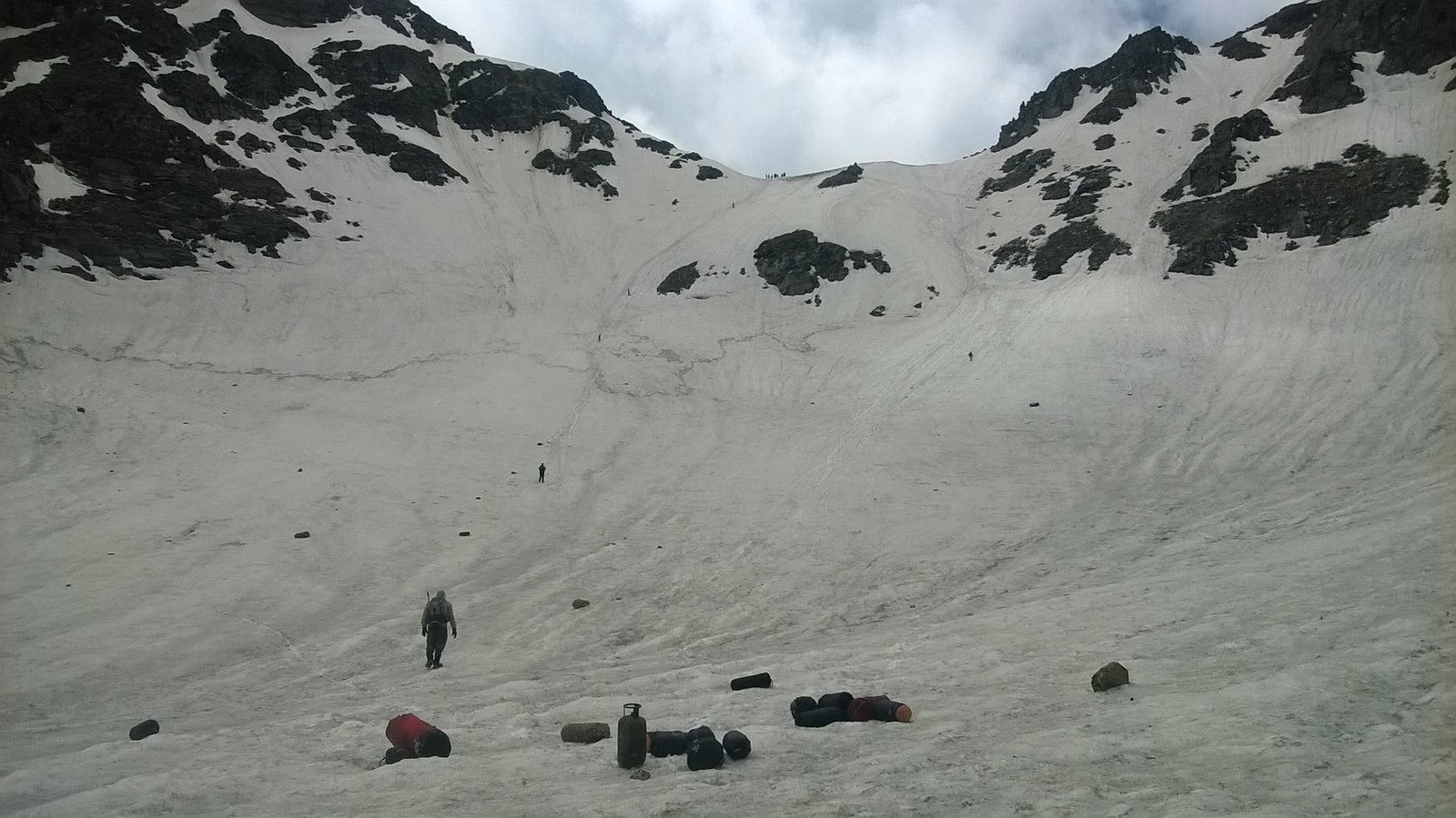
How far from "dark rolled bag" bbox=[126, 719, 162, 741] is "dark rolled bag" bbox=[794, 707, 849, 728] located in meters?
7.04

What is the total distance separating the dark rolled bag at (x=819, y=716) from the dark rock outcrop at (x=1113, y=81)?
66.8 meters

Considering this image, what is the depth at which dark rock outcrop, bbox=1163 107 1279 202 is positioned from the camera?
4431 centimetres

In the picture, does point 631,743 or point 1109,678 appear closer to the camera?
point 631,743

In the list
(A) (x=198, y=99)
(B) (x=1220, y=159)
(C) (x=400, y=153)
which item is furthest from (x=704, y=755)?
(C) (x=400, y=153)

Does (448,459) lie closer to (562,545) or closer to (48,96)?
(562,545)

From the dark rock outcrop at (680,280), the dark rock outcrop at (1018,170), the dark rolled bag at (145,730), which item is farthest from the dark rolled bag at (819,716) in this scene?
the dark rock outcrop at (1018,170)

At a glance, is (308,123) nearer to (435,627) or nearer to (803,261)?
(803,261)

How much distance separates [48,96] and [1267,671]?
5674 centimetres

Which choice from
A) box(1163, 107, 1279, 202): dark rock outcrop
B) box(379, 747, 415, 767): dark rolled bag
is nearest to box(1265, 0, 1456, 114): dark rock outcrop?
box(1163, 107, 1279, 202): dark rock outcrop

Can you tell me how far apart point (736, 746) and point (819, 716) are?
1226 mm

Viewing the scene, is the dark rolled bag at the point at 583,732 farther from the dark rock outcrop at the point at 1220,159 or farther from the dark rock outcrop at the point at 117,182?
the dark rock outcrop at the point at 1220,159

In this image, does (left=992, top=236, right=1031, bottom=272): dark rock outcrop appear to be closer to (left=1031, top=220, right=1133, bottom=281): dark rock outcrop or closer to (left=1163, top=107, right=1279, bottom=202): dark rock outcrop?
(left=1031, top=220, right=1133, bottom=281): dark rock outcrop

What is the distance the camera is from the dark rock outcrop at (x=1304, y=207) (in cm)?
3591

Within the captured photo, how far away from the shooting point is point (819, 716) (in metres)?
7.61
